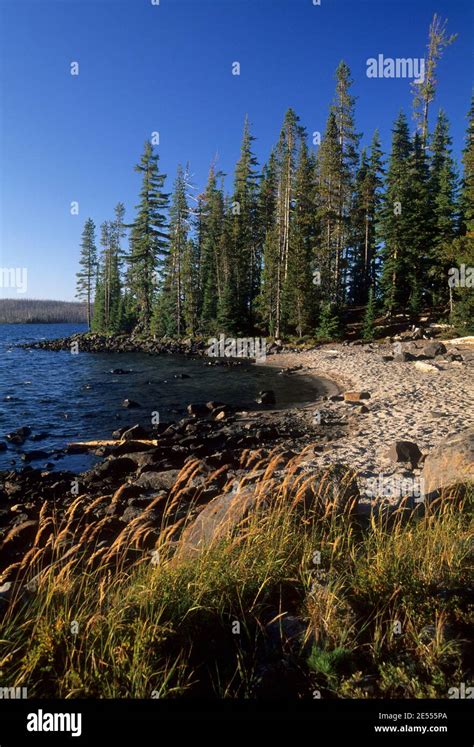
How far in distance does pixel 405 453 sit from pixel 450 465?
3264 millimetres

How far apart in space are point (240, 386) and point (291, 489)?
68.2ft

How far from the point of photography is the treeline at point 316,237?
38.8 meters

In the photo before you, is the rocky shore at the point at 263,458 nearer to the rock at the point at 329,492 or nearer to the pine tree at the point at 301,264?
the rock at the point at 329,492

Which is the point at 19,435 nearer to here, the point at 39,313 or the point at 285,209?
the point at 285,209

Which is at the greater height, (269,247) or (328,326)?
(269,247)

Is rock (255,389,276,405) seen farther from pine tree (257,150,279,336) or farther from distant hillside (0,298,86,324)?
distant hillside (0,298,86,324)

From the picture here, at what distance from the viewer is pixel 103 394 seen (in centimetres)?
2436

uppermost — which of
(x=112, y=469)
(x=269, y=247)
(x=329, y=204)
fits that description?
(x=329, y=204)

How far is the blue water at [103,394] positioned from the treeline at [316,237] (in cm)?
1174

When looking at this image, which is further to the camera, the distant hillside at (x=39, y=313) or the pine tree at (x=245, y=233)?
the distant hillside at (x=39, y=313)

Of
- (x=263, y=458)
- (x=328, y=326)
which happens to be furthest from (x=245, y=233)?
(x=263, y=458)

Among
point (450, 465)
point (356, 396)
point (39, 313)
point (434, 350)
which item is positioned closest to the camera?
point (450, 465)

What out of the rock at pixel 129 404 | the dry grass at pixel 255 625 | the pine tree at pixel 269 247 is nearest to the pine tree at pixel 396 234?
the pine tree at pixel 269 247

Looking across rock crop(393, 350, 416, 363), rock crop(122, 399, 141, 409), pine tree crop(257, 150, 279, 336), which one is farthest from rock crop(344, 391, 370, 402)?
pine tree crop(257, 150, 279, 336)
